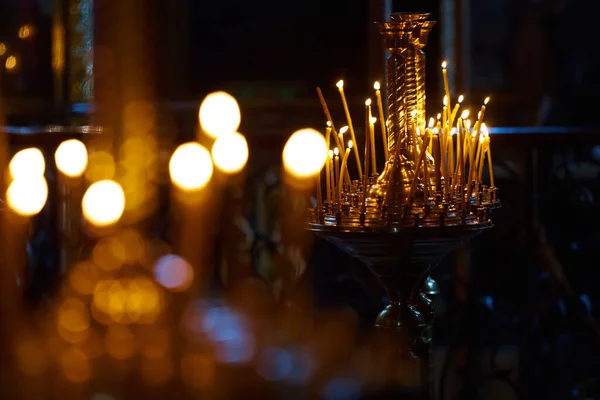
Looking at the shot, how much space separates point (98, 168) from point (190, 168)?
2.53 m

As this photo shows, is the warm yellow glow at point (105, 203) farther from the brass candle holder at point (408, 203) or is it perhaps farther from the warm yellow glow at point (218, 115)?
the brass candle holder at point (408, 203)

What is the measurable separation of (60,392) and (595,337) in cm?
210

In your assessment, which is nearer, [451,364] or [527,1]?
[451,364]

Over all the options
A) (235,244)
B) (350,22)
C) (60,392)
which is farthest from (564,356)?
(350,22)

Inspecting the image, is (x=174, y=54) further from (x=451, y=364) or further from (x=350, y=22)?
(x=451, y=364)

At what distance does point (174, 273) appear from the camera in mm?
5551

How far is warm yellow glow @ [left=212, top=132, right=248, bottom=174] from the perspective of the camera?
388cm

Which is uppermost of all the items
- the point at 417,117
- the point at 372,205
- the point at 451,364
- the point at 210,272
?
the point at 417,117

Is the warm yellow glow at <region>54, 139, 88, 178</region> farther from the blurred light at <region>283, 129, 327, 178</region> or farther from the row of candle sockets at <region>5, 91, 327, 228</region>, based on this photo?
the blurred light at <region>283, 129, 327, 178</region>

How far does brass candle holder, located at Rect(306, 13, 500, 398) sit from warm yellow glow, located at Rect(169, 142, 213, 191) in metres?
1.15

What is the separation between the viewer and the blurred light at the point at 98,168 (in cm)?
622

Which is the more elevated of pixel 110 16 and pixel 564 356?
pixel 110 16

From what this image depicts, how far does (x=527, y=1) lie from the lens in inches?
347

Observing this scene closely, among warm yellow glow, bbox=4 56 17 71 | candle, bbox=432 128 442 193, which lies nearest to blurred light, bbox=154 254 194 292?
candle, bbox=432 128 442 193
